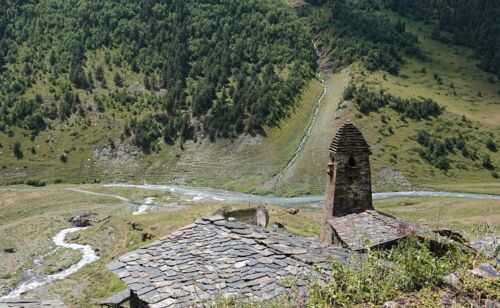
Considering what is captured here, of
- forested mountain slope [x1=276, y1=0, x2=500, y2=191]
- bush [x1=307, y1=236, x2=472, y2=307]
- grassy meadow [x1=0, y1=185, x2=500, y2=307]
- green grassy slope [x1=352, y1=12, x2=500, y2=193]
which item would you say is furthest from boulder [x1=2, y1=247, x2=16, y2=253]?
green grassy slope [x1=352, y1=12, x2=500, y2=193]

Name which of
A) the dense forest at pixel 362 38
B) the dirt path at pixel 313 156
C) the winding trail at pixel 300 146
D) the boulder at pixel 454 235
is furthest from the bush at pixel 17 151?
the boulder at pixel 454 235

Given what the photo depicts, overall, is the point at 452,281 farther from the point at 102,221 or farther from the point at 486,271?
the point at 102,221

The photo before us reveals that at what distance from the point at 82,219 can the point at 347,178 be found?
5290 centimetres

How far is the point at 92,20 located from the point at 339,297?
191m

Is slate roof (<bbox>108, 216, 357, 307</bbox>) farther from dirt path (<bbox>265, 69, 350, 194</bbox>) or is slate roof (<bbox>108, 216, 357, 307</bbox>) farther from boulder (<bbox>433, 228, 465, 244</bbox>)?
dirt path (<bbox>265, 69, 350, 194</bbox>)

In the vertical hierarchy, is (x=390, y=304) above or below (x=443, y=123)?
above

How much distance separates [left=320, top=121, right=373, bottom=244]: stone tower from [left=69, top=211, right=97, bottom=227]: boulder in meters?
50.5

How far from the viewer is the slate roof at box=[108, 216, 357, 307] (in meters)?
12.9

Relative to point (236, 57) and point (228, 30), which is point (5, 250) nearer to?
point (236, 57)

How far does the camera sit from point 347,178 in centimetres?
2920

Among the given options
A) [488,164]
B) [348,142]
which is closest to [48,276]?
[348,142]

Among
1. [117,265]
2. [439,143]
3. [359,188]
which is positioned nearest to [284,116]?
[439,143]

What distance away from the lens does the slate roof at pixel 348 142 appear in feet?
95.7

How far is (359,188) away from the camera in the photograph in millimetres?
29266
